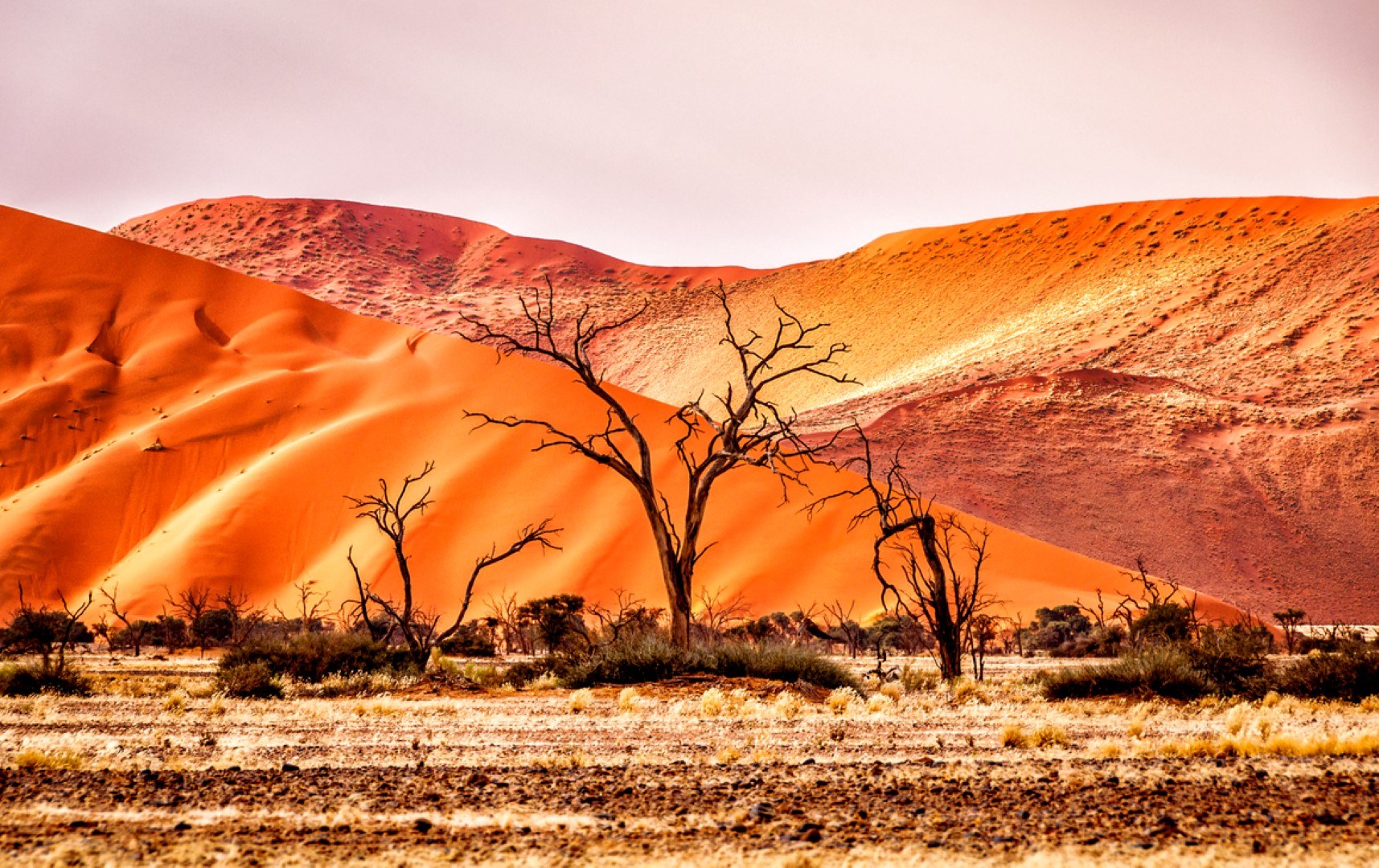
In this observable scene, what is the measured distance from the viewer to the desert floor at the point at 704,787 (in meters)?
5.36

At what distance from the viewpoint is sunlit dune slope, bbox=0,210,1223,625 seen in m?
50.7

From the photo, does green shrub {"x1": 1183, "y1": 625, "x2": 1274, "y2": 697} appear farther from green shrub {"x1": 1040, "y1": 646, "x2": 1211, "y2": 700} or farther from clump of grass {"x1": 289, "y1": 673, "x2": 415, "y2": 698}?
clump of grass {"x1": 289, "y1": 673, "x2": 415, "y2": 698}

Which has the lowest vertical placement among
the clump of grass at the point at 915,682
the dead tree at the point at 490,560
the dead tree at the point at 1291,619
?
the dead tree at the point at 1291,619

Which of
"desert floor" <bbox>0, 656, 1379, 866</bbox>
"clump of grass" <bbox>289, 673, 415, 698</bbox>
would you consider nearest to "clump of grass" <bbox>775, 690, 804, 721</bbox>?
"desert floor" <bbox>0, 656, 1379, 866</bbox>

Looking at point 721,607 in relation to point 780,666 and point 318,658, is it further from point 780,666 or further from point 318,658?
point 780,666

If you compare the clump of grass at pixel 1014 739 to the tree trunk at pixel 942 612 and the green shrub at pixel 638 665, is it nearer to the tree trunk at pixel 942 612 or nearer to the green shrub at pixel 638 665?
the green shrub at pixel 638 665

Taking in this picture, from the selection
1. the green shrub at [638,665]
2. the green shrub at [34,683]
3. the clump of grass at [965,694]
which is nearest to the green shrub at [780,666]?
the green shrub at [638,665]

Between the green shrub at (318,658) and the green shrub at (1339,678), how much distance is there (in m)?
14.1

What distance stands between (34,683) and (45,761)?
10.9 m

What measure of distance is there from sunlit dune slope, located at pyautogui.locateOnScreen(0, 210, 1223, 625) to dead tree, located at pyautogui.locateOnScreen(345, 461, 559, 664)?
1.49 meters

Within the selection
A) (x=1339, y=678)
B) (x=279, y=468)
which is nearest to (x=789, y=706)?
(x=1339, y=678)

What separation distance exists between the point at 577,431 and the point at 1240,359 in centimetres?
4361

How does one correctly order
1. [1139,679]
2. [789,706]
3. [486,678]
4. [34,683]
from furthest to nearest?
[486,678]
[34,683]
[1139,679]
[789,706]

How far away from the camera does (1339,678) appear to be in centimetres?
1498
